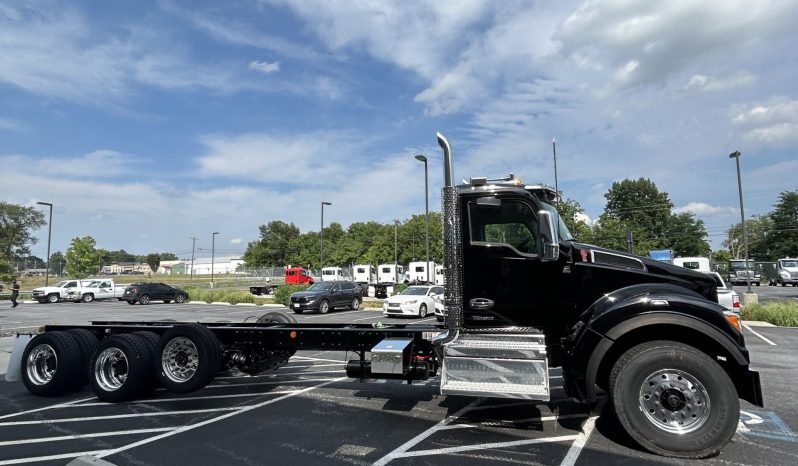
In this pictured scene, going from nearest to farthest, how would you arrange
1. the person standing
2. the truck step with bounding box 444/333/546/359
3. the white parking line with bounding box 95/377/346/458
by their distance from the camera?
the white parking line with bounding box 95/377/346/458 → the truck step with bounding box 444/333/546/359 → the person standing

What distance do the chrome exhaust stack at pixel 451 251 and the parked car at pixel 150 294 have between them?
111 ft

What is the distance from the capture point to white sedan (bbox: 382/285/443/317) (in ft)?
71.2

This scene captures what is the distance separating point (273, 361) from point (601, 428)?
4.82 metres

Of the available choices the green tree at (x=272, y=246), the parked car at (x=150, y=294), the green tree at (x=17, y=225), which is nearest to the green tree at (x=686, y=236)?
the green tree at (x=272, y=246)

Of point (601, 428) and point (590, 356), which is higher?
point (590, 356)

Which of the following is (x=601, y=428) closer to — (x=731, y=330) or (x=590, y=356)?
(x=590, y=356)

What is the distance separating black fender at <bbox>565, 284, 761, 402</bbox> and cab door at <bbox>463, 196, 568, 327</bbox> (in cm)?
61

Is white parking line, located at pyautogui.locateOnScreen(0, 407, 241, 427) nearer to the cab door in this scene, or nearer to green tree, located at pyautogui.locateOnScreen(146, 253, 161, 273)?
the cab door


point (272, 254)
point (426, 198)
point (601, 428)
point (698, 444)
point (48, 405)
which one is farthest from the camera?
point (272, 254)

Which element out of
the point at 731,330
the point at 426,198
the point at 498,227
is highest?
the point at 426,198

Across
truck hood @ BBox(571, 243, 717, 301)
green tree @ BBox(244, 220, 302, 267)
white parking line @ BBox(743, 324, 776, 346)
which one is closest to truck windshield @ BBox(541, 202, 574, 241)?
truck hood @ BBox(571, 243, 717, 301)

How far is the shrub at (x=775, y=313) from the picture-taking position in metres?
15.9

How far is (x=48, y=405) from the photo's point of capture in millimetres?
6645

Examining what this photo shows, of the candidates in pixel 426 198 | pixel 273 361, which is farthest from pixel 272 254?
pixel 273 361
